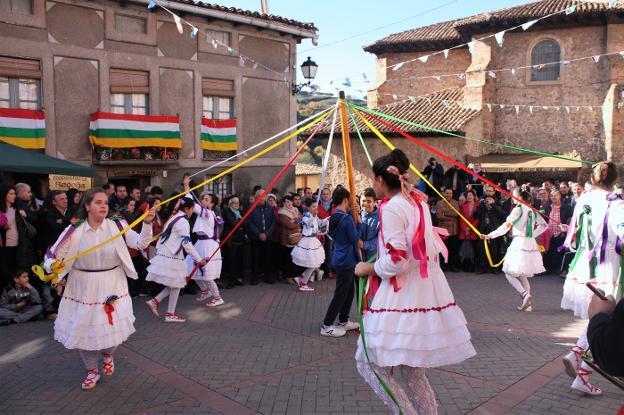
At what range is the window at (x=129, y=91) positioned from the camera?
14.7 metres

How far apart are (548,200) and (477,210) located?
5.48 ft

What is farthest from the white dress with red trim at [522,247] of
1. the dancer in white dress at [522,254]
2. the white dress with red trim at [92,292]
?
the white dress with red trim at [92,292]

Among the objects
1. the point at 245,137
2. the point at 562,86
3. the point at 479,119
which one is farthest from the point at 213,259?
the point at 562,86

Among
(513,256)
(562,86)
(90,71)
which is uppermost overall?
(562,86)

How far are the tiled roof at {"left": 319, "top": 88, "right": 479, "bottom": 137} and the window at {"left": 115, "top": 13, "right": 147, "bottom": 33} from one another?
13.4 m

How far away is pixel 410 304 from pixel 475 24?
2551 centimetres

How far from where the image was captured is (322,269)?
40.9 ft

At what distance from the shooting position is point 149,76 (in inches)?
600

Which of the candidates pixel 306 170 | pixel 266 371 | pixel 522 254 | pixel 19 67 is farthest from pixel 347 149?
pixel 306 170

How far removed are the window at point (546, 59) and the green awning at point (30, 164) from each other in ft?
70.0

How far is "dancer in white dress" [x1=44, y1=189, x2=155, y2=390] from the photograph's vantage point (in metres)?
5.22

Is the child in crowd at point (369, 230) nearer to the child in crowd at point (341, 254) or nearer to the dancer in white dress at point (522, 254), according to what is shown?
the child in crowd at point (341, 254)

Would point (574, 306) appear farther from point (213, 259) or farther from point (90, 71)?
point (90, 71)

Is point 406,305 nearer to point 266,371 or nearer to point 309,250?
point 266,371
